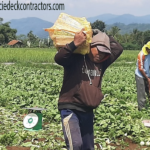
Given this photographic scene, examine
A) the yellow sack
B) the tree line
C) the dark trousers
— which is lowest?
the dark trousers

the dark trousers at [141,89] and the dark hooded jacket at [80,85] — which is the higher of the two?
the dark hooded jacket at [80,85]

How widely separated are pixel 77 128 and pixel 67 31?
101 centimetres

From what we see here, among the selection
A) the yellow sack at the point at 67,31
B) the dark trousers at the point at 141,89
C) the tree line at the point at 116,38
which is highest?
the tree line at the point at 116,38

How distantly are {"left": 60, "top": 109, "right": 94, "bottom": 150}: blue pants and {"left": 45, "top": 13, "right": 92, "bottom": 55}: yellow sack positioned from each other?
673mm

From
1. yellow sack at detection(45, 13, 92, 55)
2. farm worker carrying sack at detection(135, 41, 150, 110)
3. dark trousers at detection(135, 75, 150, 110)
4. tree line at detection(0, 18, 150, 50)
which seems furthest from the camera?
tree line at detection(0, 18, 150, 50)

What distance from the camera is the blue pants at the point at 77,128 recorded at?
3254 millimetres

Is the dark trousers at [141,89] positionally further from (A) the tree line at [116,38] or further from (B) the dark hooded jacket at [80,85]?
(A) the tree line at [116,38]

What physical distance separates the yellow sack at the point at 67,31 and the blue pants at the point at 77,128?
0.67 meters

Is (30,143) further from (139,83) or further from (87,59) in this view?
(139,83)

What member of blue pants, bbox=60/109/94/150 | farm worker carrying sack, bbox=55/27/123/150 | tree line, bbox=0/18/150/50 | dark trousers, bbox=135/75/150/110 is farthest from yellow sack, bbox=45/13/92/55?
tree line, bbox=0/18/150/50

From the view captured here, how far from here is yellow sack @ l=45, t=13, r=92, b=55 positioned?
3174mm

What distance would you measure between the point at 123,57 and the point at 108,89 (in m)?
22.8

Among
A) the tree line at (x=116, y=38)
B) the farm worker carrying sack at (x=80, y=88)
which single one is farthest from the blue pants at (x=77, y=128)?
the tree line at (x=116, y=38)

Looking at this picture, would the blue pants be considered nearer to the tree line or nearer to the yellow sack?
the yellow sack
